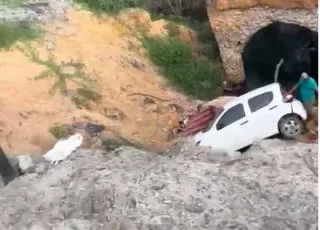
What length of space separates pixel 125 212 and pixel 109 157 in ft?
5.56

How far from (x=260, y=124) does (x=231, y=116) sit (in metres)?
0.56

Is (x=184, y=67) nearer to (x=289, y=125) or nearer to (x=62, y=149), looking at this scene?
(x=289, y=125)

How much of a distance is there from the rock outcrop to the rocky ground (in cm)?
→ 504

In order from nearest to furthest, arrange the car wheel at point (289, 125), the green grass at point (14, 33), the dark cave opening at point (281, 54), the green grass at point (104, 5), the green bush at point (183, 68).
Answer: the car wheel at point (289, 125), the green grass at point (14, 33), the green bush at point (183, 68), the dark cave opening at point (281, 54), the green grass at point (104, 5)

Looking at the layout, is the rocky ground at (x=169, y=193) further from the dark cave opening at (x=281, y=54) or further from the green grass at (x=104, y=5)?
the green grass at (x=104, y=5)

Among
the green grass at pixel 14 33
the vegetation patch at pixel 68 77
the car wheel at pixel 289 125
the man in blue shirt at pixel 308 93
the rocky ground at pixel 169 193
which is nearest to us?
the rocky ground at pixel 169 193

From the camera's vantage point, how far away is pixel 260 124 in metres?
12.1

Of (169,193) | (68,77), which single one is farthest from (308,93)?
(68,77)

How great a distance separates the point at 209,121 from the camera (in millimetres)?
13781

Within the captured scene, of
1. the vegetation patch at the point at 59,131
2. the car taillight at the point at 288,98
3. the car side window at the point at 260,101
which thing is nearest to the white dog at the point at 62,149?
the vegetation patch at the point at 59,131

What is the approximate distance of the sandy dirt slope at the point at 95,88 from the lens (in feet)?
41.3

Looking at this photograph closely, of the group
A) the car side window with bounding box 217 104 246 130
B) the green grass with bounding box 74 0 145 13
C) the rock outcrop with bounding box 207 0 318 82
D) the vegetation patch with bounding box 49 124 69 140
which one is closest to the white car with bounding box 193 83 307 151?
the car side window with bounding box 217 104 246 130

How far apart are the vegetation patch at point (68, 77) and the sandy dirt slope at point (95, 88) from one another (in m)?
0.11

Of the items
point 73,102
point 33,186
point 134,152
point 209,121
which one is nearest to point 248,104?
point 209,121
